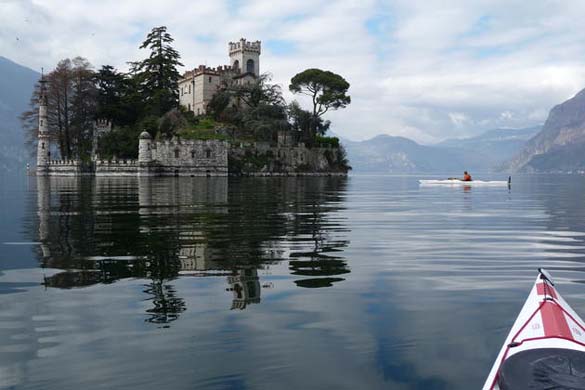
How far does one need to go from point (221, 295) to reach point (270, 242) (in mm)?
5556

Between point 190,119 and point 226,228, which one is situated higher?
point 190,119

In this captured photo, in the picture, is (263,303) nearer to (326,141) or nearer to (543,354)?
(543,354)

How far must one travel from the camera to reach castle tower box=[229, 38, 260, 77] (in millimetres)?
95125

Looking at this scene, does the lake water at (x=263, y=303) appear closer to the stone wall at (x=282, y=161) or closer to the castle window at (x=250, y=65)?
the stone wall at (x=282, y=161)

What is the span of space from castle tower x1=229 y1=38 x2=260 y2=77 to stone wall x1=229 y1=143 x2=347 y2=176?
17606 mm

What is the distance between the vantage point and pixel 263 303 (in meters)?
8.44

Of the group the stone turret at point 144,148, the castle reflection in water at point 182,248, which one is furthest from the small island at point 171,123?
the castle reflection in water at point 182,248

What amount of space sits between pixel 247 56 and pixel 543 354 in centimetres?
9432

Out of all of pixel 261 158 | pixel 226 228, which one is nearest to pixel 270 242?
pixel 226 228

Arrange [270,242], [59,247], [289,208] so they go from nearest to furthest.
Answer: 1. [59,247]
2. [270,242]
3. [289,208]

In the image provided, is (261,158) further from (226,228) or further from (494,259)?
(494,259)

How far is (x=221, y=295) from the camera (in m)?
8.84

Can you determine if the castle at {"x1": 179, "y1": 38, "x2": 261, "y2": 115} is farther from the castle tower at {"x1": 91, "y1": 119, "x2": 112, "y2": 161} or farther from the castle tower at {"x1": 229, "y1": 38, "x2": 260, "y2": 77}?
the castle tower at {"x1": 91, "y1": 119, "x2": 112, "y2": 161}

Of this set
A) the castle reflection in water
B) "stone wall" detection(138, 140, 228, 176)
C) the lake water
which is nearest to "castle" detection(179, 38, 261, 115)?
"stone wall" detection(138, 140, 228, 176)
